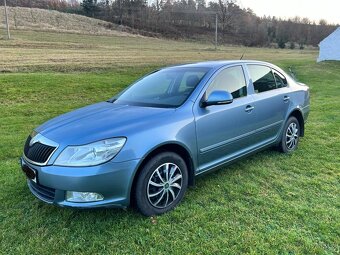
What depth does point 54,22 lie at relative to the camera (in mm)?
61000

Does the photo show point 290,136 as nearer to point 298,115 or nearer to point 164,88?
point 298,115

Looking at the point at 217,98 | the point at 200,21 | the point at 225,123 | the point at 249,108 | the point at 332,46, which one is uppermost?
the point at 200,21

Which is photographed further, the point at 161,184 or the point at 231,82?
the point at 231,82

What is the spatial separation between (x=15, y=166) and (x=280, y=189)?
3.59m

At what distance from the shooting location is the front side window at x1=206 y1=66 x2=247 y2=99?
4.06 metres

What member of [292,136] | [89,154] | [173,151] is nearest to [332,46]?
[292,136]

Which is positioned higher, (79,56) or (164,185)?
(79,56)

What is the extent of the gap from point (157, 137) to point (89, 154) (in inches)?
26.3

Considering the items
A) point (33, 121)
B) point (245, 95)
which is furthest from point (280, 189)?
point (33, 121)

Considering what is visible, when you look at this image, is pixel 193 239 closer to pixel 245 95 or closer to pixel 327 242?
pixel 327 242

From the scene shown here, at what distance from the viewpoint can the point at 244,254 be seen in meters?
2.82

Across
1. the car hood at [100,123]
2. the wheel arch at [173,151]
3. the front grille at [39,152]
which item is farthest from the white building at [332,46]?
the front grille at [39,152]

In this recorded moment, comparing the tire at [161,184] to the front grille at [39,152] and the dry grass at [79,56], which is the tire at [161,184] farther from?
the dry grass at [79,56]

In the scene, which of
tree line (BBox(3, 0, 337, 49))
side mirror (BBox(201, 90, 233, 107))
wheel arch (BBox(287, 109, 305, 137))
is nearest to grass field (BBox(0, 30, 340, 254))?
wheel arch (BBox(287, 109, 305, 137))
